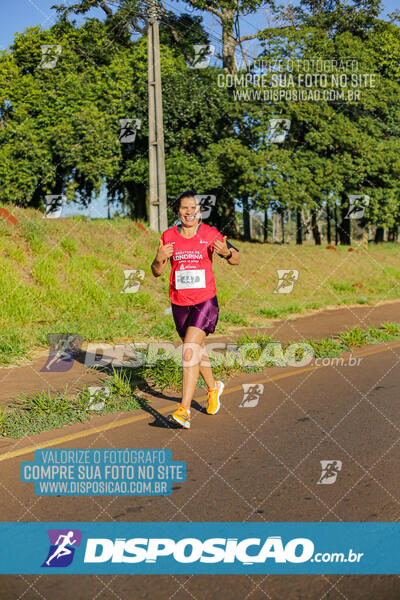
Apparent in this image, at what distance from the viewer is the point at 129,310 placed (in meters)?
13.2

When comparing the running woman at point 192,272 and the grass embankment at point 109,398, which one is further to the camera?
the running woman at point 192,272

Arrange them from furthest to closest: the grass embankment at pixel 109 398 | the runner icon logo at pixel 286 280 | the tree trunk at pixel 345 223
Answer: the tree trunk at pixel 345 223
the runner icon logo at pixel 286 280
the grass embankment at pixel 109 398

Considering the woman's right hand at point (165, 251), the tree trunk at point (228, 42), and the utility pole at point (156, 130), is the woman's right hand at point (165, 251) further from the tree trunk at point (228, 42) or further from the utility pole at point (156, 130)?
the tree trunk at point (228, 42)

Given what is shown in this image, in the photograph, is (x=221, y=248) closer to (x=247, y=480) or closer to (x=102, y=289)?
(x=247, y=480)

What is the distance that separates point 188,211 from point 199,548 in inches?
126

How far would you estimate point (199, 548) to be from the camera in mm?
3361

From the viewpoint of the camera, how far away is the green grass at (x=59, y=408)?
547cm

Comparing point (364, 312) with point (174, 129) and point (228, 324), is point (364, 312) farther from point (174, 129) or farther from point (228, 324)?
point (174, 129)

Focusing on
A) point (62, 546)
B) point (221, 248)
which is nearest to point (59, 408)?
point (221, 248)

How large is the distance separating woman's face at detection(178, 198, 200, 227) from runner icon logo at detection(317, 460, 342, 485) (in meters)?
2.43

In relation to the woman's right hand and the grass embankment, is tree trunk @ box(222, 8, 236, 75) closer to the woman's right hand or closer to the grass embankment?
the grass embankment

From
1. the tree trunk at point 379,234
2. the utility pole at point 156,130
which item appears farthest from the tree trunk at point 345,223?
the utility pole at point 156,130

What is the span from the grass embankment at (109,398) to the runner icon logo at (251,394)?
554 millimetres

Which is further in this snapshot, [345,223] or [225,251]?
[345,223]
